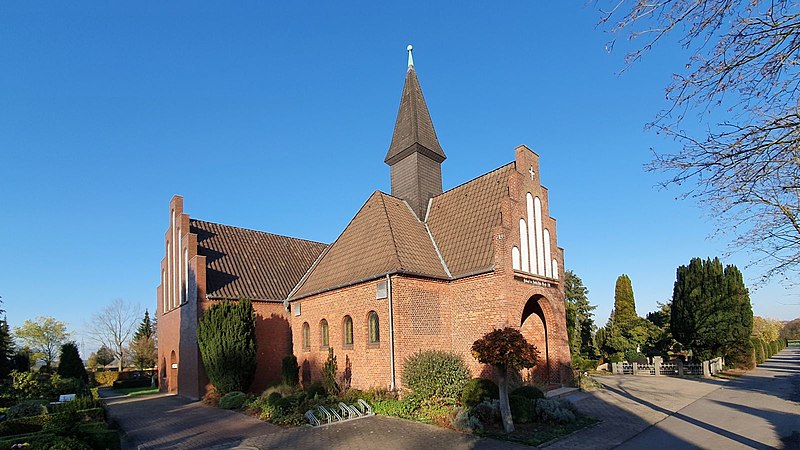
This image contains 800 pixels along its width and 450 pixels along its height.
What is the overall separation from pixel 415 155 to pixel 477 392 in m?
12.7

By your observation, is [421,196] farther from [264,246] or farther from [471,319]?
[264,246]

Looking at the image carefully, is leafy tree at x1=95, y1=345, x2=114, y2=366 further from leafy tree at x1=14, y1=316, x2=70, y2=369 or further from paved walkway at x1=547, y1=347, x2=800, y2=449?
paved walkway at x1=547, y1=347, x2=800, y2=449

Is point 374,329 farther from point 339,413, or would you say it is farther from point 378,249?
point 339,413

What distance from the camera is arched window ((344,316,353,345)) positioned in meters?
19.0

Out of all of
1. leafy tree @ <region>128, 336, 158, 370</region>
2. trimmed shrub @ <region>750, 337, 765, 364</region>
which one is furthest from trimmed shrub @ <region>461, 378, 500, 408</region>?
leafy tree @ <region>128, 336, 158, 370</region>

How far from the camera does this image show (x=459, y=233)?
65.3 ft

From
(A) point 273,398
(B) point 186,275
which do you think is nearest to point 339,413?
(A) point 273,398

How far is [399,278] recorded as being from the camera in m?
16.9

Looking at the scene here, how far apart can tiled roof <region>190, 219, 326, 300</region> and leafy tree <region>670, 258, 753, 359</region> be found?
24793 mm

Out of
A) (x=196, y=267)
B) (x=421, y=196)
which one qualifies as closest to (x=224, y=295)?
(x=196, y=267)

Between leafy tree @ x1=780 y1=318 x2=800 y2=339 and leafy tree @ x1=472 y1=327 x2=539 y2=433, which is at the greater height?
leafy tree @ x1=472 y1=327 x2=539 y2=433

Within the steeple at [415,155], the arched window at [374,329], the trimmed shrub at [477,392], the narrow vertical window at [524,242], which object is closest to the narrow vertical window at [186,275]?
the arched window at [374,329]

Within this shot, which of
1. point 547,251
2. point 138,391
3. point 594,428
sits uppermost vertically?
point 547,251

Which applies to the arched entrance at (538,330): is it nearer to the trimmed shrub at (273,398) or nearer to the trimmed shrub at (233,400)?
the trimmed shrub at (273,398)
